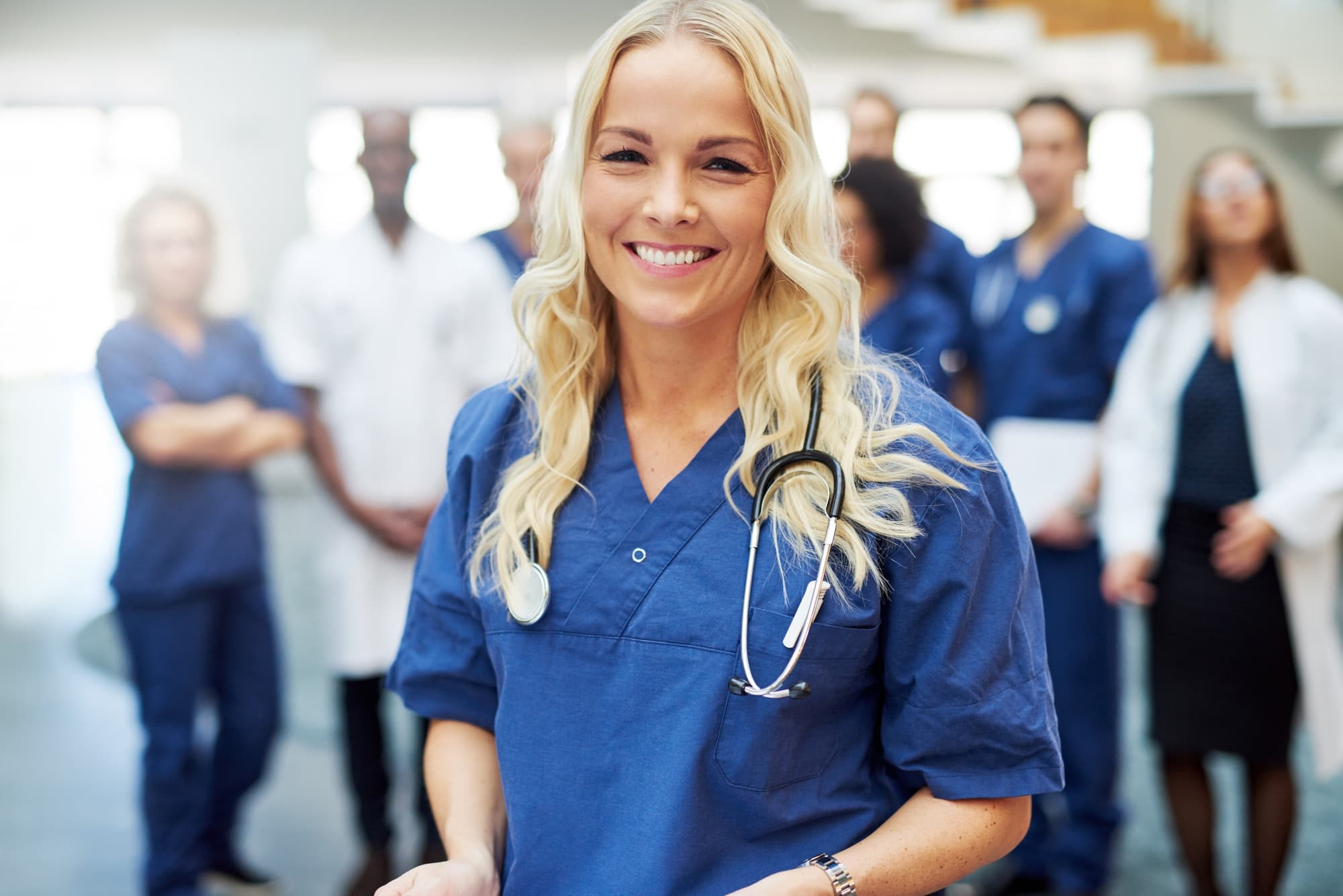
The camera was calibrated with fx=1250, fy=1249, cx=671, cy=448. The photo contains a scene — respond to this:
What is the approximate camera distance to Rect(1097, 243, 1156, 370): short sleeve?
2.43m

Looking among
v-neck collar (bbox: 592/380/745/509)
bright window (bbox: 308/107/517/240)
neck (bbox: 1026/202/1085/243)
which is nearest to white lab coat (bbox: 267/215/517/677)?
neck (bbox: 1026/202/1085/243)

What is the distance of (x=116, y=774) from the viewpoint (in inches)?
119

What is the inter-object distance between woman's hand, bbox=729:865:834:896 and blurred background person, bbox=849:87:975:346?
5.52ft

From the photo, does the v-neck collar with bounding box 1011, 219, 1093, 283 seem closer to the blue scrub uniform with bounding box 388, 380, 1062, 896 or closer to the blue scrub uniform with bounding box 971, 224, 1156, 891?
the blue scrub uniform with bounding box 971, 224, 1156, 891

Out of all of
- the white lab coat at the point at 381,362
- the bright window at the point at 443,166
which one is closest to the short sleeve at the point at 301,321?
the white lab coat at the point at 381,362

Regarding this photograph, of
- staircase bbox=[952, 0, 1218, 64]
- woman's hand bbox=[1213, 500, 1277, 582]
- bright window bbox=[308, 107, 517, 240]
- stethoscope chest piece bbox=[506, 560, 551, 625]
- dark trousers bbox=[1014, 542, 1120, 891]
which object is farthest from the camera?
bright window bbox=[308, 107, 517, 240]

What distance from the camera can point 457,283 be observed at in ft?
8.05

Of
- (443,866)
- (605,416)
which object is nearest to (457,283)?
(605,416)

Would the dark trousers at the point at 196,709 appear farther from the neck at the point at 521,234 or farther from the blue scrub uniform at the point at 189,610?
the neck at the point at 521,234

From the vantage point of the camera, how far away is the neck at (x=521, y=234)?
272 centimetres

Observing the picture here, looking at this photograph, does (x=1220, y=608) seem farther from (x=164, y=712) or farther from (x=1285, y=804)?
(x=164, y=712)

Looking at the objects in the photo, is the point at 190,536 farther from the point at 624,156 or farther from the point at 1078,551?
the point at 1078,551

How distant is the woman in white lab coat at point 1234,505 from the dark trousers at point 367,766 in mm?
1420

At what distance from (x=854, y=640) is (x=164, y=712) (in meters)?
1.71
